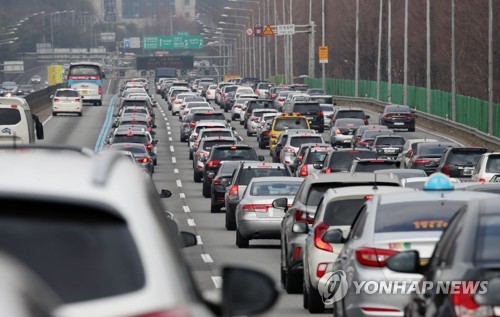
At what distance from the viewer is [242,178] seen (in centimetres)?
3350

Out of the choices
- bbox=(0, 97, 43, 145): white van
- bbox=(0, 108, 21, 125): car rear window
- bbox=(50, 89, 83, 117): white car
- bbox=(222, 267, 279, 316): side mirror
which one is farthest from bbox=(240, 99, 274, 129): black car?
bbox=(222, 267, 279, 316): side mirror

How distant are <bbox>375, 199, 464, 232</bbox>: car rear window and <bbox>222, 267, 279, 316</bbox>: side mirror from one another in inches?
242

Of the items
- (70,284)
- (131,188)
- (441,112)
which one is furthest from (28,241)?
(441,112)

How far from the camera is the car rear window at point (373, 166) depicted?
3441cm

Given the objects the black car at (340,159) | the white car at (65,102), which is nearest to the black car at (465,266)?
the black car at (340,159)

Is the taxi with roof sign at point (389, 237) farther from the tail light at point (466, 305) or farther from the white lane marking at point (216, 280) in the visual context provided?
the white lane marking at point (216, 280)

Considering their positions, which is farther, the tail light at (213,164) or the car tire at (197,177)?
the car tire at (197,177)

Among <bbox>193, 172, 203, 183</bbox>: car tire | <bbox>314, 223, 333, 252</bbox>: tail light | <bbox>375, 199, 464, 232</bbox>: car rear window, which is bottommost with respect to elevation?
<bbox>193, 172, 203, 183</bbox>: car tire

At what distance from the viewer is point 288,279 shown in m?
18.8

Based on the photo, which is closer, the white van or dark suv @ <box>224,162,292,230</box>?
dark suv @ <box>224,162,292,230</box>

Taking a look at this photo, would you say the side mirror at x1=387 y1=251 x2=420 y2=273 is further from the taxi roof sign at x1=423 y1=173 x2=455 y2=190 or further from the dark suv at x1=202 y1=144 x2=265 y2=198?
the dark suv at x1=202 y1=144 x2=265 y2=198

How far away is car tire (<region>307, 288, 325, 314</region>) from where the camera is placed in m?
16.0

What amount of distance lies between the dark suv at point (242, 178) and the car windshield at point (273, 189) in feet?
12.2

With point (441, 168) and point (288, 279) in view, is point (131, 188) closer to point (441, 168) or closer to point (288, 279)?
point (288, 279)
